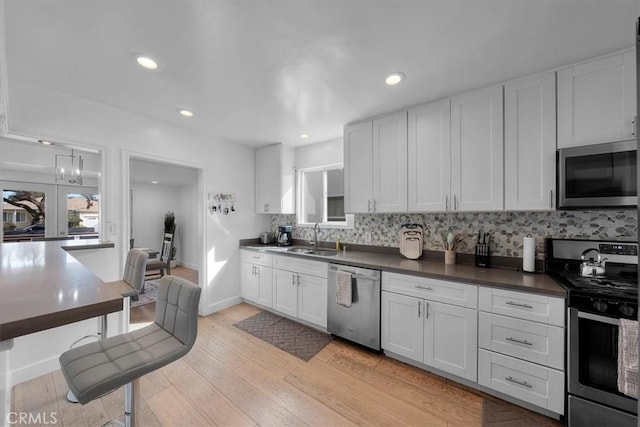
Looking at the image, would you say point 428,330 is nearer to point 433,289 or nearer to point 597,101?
point 433,289

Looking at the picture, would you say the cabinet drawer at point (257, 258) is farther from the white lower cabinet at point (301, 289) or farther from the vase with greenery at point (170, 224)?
the vase with greenery at point (170, 224)

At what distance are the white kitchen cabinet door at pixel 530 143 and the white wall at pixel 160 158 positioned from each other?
10.1 ft

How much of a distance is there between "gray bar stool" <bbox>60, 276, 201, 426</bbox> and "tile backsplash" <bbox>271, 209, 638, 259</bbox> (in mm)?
2275

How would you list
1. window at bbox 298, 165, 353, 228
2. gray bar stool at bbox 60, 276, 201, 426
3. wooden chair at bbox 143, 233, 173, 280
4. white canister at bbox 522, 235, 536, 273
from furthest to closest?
1. wooden chair at bbox 143, 233, 173, 280
2. window at bbox 298, 165, 353, 228
3. white canister at bbox 522, 235, 536, 273
4. gray bar stool at bbox 60, 276, 201, 426

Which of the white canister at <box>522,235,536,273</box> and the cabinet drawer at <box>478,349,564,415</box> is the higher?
the white canister at <box>522,235,536,273</box>

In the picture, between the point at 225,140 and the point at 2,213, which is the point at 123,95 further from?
the point at 2,213

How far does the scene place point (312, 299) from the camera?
9.52 feet

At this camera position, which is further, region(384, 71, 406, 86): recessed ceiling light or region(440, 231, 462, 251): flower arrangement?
region(440, 231, 462, 251): flower arrangement

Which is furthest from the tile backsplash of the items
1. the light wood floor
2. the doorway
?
the doorway

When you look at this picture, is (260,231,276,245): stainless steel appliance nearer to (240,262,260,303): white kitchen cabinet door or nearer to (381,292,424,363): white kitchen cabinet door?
(240,262,260,303): white kitchen cabinet door

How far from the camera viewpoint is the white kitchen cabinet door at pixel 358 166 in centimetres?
276

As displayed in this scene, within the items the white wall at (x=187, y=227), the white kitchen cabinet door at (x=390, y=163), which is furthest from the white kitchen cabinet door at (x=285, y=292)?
the white wall at (x=187, y=227)

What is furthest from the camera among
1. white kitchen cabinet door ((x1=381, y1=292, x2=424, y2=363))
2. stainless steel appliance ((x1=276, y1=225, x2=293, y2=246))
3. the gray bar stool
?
stainless steel appliance ((x1=276, y1=225, x2=293, y2=246))

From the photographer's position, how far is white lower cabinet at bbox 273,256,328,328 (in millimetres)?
2822
